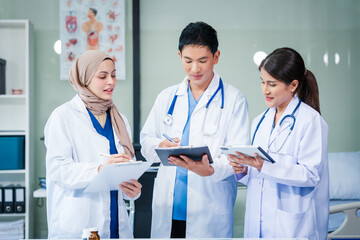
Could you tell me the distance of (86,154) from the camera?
1.66 meters

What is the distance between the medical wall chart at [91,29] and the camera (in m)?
3.54

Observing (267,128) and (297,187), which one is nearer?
(297,187)

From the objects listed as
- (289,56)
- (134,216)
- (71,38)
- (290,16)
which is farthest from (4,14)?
(289,56)

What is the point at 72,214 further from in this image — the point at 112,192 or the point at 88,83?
the point at 88,83

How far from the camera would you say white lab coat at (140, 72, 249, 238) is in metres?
1.91

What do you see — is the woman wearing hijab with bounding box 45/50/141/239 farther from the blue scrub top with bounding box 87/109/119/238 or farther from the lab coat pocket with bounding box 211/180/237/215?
the lab coat pocket with bounding box 211/180/237/215

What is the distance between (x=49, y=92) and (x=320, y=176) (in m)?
2.63

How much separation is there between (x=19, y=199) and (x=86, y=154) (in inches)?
75.9

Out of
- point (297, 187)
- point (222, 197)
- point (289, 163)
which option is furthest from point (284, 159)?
point (222, 197)

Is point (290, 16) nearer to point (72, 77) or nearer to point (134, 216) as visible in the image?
point (134, 216)

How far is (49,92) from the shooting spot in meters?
3.58

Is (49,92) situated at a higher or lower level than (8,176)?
higher

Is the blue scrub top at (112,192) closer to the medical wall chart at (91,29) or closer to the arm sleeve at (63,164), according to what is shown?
the arm sleeve at (63,164)

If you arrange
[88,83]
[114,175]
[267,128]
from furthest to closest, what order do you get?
[267,128], [88,83], [114,175]
